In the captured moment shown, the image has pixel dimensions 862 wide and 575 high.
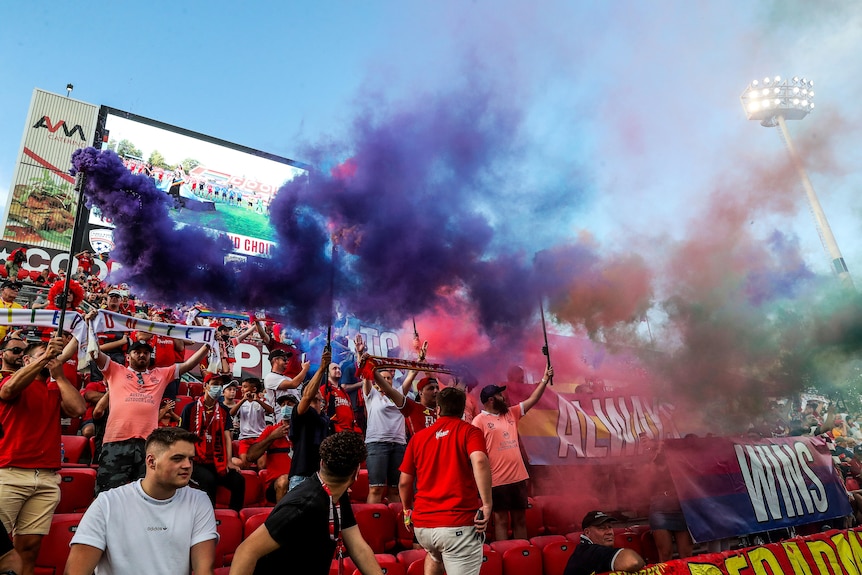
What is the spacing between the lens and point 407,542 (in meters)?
6.08

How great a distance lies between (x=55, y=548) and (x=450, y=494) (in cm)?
330

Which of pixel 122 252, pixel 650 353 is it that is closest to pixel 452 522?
pixel 650 353

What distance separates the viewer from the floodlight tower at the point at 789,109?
8945 millimetres

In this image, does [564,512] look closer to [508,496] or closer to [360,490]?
[508,496]

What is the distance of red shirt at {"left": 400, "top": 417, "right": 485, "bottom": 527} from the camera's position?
435cm

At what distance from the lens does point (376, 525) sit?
233 inches

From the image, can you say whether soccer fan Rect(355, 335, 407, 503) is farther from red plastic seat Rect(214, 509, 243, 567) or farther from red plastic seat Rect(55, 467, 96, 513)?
red plastic seat Rect(55, 467, 96, 513)

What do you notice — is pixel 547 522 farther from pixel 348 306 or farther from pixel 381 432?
pixel 348 306

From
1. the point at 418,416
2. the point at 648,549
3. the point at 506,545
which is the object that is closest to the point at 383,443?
the point at 418,416

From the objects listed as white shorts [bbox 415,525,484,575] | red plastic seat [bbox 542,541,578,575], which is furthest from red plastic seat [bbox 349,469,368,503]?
white shorts [bbox 415,525,484,575]

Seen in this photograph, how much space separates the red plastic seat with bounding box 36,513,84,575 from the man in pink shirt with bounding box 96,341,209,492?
49 centimetres

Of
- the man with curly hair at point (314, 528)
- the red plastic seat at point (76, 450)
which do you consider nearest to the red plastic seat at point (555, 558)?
the man with curly hair at point (314, 528)

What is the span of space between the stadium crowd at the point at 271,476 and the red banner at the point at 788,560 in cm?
75

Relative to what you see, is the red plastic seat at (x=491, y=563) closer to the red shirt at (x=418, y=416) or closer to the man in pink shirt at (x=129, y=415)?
the red shirt at (x=418, y=416)
